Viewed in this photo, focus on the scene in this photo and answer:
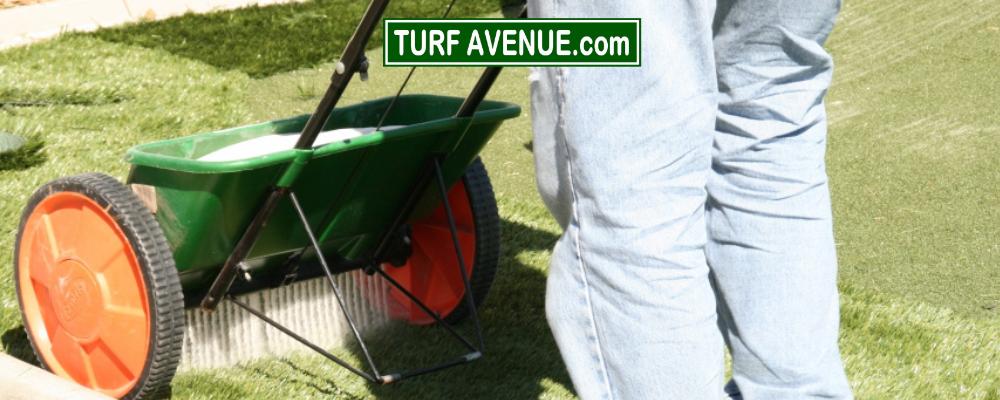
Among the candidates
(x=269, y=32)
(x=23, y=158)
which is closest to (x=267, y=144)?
(x=23, y=158)

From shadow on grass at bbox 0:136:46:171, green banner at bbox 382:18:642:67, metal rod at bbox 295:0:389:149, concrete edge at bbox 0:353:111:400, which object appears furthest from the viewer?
shadow on grass at bbox 0:136:46:171

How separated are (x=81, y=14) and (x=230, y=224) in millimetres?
3662

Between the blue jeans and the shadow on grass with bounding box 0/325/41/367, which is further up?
the blue jeans

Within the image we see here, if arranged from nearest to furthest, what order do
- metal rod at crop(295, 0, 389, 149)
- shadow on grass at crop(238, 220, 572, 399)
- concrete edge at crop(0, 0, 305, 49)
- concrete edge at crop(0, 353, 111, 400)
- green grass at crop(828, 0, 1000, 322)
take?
metal rod at crop(295, 0, 389, 149) → concrete edge at crop(0, 353, 111, 400) → shadow on grass at crop(238, 220, 572, 399) → green grass at crop(828, 0, 1000, 322) → concrete edge at crop(0, 0, 305, 49)

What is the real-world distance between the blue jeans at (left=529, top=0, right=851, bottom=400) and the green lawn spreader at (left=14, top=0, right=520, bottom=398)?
53 cm

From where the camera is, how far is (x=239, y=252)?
2221 mm

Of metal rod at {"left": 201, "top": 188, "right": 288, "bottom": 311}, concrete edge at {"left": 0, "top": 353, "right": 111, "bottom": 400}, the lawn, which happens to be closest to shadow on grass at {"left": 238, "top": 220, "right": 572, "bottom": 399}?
the lawn

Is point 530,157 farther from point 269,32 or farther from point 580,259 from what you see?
point 580,259

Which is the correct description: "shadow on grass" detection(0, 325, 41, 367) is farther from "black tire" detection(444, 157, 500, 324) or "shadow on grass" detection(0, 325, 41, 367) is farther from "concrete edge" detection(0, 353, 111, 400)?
"black tire" detection(444, 157, 500, 324)

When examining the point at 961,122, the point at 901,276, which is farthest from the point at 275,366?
the point at 961,122

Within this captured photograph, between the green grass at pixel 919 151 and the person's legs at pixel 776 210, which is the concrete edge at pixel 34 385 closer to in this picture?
the person's legs at pixel 776 210

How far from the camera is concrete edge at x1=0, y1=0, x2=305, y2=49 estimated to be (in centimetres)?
521

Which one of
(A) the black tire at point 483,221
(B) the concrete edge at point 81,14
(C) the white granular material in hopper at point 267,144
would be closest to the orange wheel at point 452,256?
(A) the black tire at point 483,221

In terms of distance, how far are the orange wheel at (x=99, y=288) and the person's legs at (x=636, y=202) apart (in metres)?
0.84
